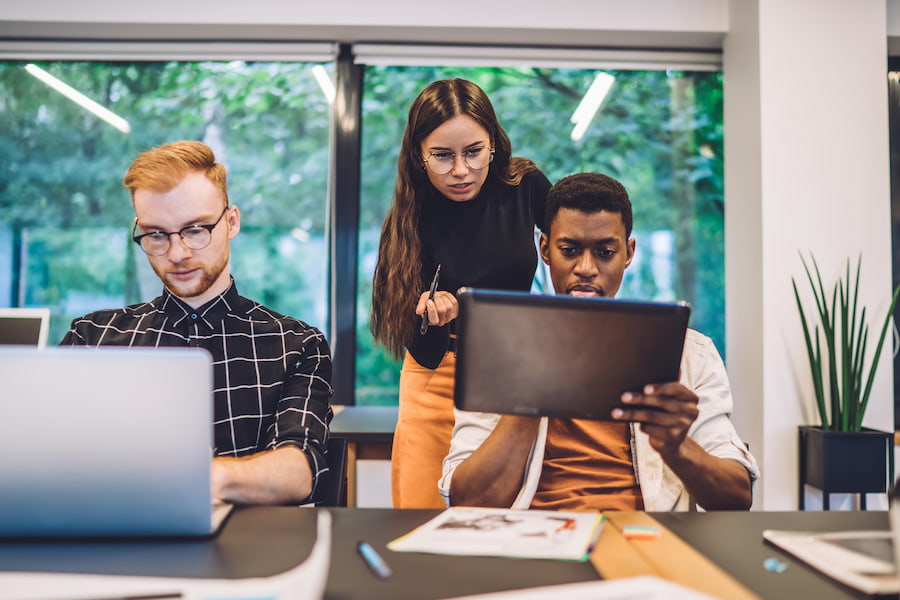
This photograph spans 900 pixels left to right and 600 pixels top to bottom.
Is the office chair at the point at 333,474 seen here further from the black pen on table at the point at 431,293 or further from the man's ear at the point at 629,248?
the man's ear at the point at 629,248

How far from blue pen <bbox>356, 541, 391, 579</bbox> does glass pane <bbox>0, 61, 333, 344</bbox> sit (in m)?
2.51

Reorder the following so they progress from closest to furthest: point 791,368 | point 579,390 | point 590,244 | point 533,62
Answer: point 579,390 → point 590,244 → point 791,368 → point 533,62

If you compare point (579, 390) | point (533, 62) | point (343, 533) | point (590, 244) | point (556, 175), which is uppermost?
point (533, 62)

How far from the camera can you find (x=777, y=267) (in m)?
2.78

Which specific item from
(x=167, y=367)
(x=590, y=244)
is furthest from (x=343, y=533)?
(x=590, y=244)

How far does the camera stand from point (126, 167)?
3297mm

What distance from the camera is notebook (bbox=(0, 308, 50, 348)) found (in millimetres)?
1836

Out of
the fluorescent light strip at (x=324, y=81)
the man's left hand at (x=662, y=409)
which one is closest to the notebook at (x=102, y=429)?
the man's left hand at (x=662, y=409)

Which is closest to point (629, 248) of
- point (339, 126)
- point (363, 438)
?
point (363, 438)

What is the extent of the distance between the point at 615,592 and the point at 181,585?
430 mm

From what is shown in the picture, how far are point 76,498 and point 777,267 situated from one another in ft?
8.78

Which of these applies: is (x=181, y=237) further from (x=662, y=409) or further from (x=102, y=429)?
(x=662, y=409)

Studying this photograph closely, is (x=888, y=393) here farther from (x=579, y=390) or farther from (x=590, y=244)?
(x=579, y=390)

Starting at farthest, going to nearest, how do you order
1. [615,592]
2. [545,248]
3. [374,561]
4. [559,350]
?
[545,248] < [559,350] < [374,561] < [615,592]
